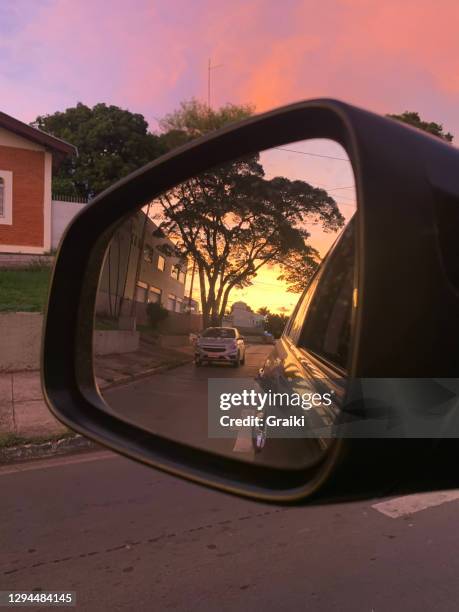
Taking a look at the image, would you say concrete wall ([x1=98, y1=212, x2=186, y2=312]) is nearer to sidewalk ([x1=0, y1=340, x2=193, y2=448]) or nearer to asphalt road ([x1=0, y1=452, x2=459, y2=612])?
sidewalk ([x1=0, y1=340, x2=193, y2=448])

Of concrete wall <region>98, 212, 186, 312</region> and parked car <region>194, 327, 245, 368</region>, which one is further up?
concrete wall <region>98, 212, 186, 312</region>

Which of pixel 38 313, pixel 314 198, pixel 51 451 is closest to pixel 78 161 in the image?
pixel 38 313

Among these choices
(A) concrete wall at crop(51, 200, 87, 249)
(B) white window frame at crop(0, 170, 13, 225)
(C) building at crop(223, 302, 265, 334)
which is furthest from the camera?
(A) concrete wall at crop(51, 200, 87, 249)

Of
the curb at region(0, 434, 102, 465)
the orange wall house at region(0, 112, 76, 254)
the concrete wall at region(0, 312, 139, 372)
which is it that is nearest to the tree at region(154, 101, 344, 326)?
the curb at region(0, 434, 102, 465)

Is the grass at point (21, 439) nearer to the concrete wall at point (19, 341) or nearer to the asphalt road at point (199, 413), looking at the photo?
the concrete wall at point (19, 341)

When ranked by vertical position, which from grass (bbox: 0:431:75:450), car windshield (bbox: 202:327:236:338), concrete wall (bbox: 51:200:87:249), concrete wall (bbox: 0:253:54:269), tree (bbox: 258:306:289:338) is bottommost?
Result: grass (bbox: 0:431:75:450)

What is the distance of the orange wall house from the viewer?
19.4 metres

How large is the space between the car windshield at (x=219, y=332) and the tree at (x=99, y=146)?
26.2m

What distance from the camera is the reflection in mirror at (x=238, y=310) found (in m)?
1.32

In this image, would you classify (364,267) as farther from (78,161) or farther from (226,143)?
(78,161)

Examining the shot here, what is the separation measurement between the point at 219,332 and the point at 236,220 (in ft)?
1.33

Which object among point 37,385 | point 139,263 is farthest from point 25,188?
point 139,263

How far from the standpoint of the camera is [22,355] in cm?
1130

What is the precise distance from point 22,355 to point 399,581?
9.47 meters
